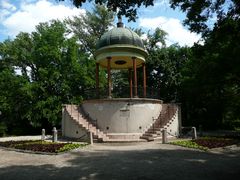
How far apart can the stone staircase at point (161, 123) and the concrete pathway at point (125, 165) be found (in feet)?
17.9

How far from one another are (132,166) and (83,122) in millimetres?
12384

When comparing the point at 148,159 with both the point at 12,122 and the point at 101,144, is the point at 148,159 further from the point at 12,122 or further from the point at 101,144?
the point at 12,122

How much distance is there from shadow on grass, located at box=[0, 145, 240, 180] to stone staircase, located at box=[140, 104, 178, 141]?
667cm

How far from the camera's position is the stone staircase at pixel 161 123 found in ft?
80.0

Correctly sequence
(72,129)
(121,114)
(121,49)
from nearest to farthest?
(121,114)
(72,129)
(121,49)

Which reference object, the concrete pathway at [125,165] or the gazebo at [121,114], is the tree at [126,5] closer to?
the concrete pathway at [125,165]

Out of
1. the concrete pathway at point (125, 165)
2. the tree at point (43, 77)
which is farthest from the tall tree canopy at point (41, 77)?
the concrete pathway at point (125, 165)

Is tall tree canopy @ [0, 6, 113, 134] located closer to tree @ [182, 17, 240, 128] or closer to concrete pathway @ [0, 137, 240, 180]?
tree @ [182, 17, 240, 128]

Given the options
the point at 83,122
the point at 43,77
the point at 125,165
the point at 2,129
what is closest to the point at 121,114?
the point at 83,122

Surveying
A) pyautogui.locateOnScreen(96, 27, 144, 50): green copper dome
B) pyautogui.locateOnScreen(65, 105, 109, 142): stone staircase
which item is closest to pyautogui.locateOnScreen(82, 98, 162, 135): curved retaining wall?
pyautogui.locateOnScreen(65, 105, 109, 142): stone staircase

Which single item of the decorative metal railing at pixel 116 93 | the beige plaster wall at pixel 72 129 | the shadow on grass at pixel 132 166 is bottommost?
the shadow on grass at pixel 132 166

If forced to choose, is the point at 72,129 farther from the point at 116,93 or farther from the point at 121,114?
the point at 116,93

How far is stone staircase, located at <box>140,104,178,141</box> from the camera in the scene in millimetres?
24375

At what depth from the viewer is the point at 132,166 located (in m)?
13.7
